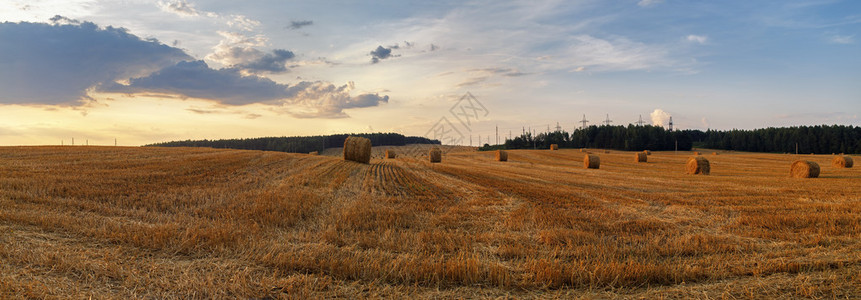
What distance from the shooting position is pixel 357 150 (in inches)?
1024

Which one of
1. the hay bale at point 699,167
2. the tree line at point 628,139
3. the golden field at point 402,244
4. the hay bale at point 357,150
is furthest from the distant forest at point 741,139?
the golden field at point 402,244

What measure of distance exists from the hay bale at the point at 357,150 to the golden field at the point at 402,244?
43.5ft

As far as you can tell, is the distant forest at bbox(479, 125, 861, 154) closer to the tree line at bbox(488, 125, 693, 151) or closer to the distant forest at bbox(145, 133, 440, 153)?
the tree line at bbox(488, 125, 693, 151)

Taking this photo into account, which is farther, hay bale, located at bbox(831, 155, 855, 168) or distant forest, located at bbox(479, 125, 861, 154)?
distant forest, located at bbox(479, 125, 861, 154)

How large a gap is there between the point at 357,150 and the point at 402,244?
64.9 feet

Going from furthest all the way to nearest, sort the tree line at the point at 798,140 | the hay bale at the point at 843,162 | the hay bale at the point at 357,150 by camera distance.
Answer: the tree line at the point at 798,140 → the hay bale at the point at 843,162 → the hay bale at the point at 357,150

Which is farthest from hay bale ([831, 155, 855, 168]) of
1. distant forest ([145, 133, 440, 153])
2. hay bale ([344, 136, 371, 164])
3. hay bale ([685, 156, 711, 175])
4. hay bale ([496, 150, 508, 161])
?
distant forest ([145, 133, 440, 153])

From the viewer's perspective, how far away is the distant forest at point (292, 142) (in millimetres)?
89250

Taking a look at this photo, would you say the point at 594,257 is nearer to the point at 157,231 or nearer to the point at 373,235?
the point at 373,235

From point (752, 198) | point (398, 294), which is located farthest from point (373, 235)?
point (752, 198)

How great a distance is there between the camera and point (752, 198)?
1299 centimetres

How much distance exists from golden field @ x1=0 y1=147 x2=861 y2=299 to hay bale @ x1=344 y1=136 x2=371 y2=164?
13263 millimetres

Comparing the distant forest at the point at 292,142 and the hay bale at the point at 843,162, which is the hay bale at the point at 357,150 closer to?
the hay bale at the point at 843,162

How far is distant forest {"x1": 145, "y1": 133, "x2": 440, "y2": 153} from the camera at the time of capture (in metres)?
89.2
